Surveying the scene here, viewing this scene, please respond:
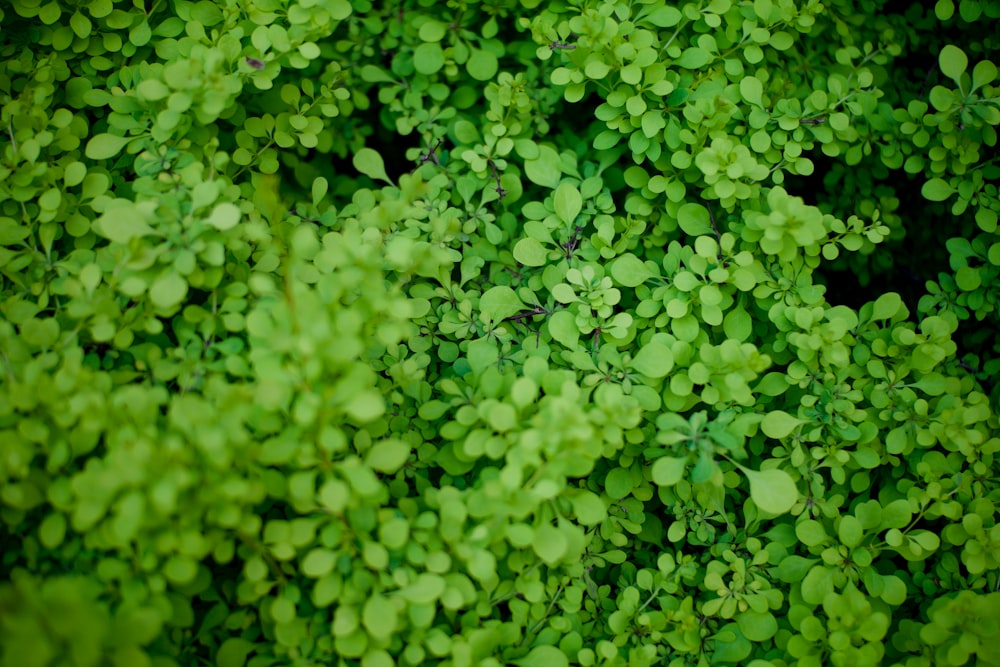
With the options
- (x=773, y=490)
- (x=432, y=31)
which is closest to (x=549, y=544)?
(x=773, y=490)

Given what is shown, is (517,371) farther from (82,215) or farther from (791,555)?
(82,215)

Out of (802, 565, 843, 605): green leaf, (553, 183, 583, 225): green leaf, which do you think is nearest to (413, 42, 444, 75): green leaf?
(553, 183, 583, 225): green leaf

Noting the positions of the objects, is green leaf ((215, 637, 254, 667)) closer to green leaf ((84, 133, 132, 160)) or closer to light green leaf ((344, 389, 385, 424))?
light green leaf ((344, 389, 385, 424))

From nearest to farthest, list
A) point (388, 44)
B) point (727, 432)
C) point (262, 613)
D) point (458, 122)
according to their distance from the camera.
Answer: point (262, 613) < point (727, 432) < point (458, 122) < point (388, 44)

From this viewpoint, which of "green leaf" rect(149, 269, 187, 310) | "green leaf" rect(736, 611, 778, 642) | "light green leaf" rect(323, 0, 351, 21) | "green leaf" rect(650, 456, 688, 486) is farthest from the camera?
"light green leaf" rect(323, 0, 351, 21)

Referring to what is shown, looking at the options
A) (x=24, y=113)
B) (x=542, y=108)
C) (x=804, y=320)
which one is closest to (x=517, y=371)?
(x=804, y=320)

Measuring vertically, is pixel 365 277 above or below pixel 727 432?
above

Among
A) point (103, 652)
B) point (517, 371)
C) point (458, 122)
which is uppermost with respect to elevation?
point (458, 122)
